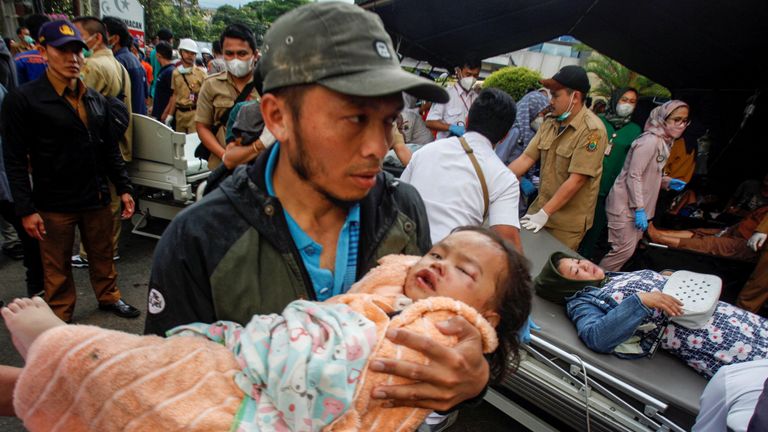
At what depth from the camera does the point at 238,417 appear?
961 mm

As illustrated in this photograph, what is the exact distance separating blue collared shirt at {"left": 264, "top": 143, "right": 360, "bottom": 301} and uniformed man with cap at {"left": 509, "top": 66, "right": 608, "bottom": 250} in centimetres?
334

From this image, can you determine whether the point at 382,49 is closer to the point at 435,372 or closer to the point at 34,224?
the point at 435,372

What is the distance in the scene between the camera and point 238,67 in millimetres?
3715

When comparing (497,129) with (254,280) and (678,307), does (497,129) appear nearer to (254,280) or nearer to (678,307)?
(678,307)

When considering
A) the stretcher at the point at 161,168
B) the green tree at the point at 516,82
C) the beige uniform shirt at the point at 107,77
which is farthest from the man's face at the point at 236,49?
the green tree at the point at 516,82

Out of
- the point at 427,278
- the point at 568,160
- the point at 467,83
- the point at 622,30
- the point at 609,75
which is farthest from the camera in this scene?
the point at 609,75

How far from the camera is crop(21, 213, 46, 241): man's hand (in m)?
2.85

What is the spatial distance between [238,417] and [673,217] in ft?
24.2

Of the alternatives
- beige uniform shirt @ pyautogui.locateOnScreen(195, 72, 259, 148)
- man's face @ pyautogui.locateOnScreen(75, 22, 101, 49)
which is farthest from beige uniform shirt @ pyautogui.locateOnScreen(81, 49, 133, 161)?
beige uniform shirt @ pyautogui.locateOnScreen(195, 72, 259, 148)

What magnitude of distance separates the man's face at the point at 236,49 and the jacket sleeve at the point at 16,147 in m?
1.61

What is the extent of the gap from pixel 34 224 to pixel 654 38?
7.74 meters

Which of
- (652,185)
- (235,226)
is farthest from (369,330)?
(652,185)

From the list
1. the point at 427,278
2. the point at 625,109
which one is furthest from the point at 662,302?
the point at 625,109

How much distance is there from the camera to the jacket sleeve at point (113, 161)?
3293 mm
